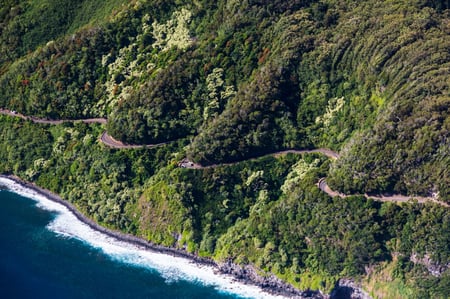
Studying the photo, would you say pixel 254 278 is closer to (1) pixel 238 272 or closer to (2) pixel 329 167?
(1) pixel 238 272

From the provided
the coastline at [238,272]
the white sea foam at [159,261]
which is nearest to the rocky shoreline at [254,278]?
the coastline at [238,272]

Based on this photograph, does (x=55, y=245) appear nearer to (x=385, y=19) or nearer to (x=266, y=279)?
(x=266, y=279)

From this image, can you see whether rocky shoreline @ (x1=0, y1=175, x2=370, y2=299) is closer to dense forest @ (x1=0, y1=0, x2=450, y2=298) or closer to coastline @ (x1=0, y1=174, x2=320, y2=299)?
coastline @ (x1=0, y1=174, x2=320, y2=299)

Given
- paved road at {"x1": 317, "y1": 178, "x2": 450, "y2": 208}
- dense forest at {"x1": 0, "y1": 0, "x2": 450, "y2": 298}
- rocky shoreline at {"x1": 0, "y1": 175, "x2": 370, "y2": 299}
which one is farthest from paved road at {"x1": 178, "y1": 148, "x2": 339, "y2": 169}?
rocky shoreline at {"x1": 0, "y1": 175, "x2": 370, "y2": 299}

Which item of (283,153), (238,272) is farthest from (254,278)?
(283,153)

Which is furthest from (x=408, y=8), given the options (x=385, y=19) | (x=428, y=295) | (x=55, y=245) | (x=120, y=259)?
(x=55, y=245)

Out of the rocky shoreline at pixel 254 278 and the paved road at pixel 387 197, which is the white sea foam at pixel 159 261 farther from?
the paved road at pixel 387 197
